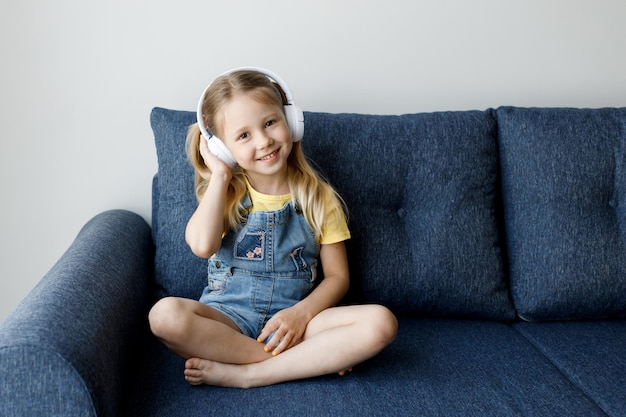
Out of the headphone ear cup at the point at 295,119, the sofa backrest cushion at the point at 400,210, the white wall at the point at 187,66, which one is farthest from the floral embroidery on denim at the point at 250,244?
the white wall at the point at 187,66

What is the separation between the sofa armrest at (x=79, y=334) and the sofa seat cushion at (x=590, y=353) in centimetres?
96

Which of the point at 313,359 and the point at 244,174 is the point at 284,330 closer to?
the point at 313,359

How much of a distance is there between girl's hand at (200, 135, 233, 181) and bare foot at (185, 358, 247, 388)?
1.41ft

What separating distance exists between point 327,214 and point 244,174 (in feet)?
0.74

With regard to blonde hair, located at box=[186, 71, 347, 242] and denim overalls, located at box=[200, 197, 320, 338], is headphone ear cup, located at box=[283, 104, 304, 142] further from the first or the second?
denim overalls, located at box=[200, 197, 320, 338]

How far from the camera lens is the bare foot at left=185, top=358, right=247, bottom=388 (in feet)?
4.38

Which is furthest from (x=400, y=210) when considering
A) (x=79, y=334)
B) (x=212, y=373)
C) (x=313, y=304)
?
(x=79, y=334)

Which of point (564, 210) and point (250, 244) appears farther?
point (564, 210)

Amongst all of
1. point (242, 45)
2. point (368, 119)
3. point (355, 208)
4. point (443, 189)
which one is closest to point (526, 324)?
point (443, 189)

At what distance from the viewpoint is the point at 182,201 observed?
1.64 metres

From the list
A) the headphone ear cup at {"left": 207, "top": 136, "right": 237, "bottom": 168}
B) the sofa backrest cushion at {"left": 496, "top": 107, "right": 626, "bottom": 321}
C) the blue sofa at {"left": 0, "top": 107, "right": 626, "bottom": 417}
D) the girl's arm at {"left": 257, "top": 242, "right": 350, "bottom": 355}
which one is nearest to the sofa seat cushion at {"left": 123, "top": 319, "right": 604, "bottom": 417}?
the blue sofa at {"left": 0, "top": 107, "right": 626, "bottom": 417}

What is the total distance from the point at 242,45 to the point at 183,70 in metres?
0.18

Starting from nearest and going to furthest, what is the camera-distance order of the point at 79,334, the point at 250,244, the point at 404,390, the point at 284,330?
1. the point at 79,334
2. the point at 404,390
3. the point at 284,330
4. the point at 250,244

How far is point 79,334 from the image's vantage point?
115cm
